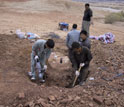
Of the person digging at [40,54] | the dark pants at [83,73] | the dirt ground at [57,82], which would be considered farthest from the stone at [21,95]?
the dark pants at [83,73]

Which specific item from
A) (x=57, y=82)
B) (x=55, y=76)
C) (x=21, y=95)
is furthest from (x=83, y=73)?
Answer: (x=21, y=95)

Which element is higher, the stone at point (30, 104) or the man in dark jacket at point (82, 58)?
the man in dark jacket at point (82, 58)

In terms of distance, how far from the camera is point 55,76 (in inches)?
207

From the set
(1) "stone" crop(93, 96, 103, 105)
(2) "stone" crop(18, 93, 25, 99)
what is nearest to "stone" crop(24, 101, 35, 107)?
(2) "stone" crop(18, 93, 25, 99)

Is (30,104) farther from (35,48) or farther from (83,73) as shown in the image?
(83,73)

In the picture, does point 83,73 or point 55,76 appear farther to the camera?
point 55,76

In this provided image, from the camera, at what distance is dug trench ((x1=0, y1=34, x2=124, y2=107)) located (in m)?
3.48

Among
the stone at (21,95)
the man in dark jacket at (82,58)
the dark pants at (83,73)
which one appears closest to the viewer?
the stone at (21,95)

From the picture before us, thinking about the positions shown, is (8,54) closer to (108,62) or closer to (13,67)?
(13,67)

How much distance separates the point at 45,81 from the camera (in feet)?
16.2

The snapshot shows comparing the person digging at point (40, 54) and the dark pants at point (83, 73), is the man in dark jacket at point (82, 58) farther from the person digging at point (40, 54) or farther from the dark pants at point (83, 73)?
the person digging at point (40, 54)

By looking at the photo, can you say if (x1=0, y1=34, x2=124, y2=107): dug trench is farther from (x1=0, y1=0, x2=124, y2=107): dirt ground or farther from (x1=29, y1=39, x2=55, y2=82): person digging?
(x1=29, y1=39, x2=55, y2=82): person digging

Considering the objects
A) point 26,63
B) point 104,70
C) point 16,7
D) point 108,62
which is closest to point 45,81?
point 26,63

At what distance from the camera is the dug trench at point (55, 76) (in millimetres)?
3484
